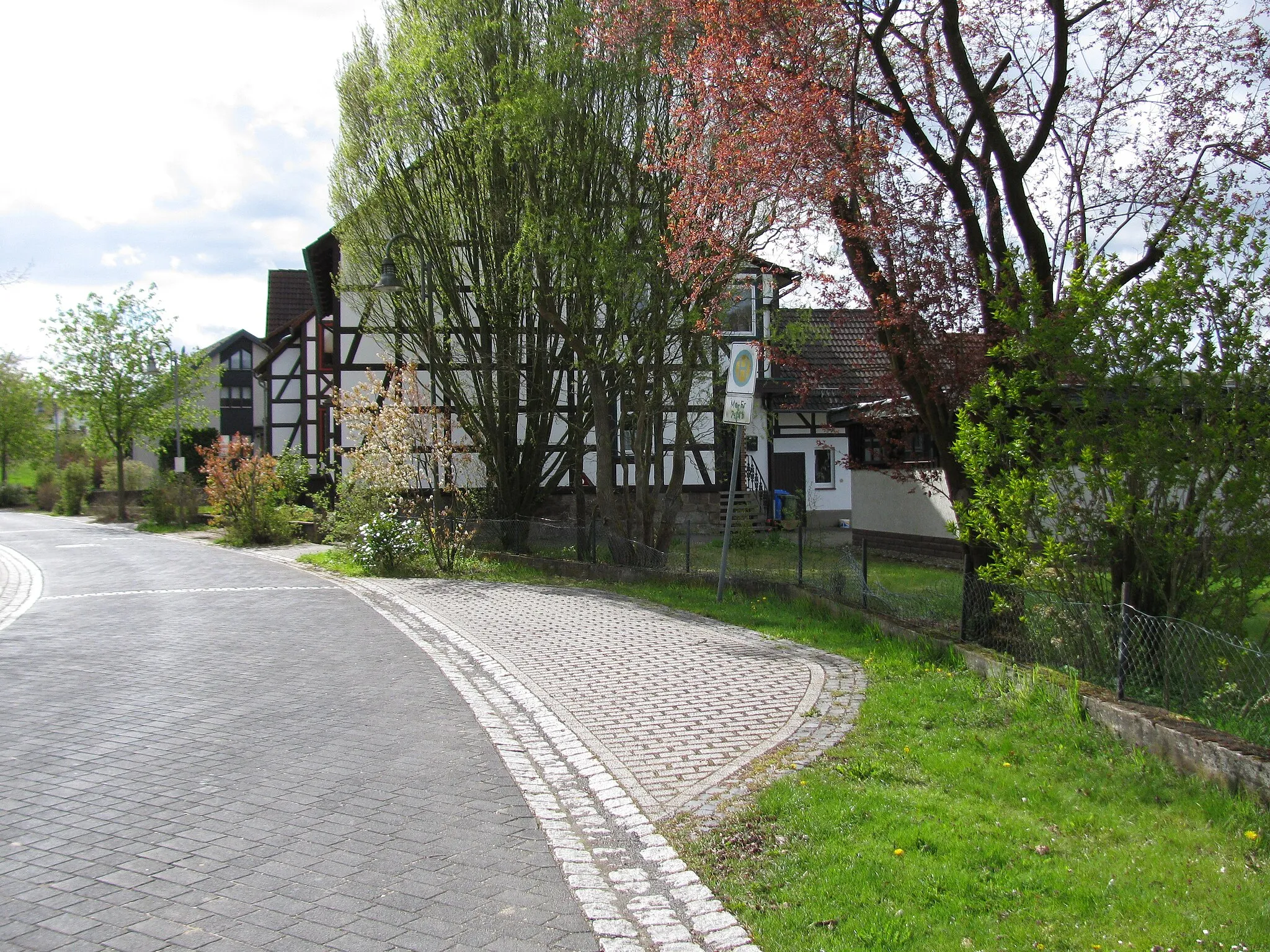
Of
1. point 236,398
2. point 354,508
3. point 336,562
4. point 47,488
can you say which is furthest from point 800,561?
point 236,398

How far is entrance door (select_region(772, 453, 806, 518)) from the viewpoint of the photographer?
3219 cm

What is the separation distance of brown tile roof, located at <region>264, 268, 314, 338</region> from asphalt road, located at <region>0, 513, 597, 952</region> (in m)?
36.3

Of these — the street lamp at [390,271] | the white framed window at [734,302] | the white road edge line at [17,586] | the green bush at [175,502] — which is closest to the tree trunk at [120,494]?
the green bush at [175,502]

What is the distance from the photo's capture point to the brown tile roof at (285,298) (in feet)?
148

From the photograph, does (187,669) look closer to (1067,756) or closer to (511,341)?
(1067,756)

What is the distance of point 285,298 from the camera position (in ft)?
150

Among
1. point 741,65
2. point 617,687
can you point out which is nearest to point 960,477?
point 617,687

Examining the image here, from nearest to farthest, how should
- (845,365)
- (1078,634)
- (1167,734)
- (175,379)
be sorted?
(1167,734)
(1078,634)
(845,365)
(175,379)

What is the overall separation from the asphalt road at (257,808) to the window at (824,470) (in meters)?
23.3

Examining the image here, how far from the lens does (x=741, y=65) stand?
1023 centimetres

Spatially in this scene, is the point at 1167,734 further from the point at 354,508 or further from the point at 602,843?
the point at 354,508

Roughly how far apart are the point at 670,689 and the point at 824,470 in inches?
986

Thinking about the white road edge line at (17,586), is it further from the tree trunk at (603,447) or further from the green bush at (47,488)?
the green bush at (47,488)

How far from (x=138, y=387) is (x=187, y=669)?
35.1 meters
